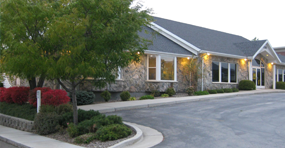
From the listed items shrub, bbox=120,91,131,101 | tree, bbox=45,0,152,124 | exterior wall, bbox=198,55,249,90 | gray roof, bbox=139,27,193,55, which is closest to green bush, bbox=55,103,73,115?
tree, bbox=45,0,152,124

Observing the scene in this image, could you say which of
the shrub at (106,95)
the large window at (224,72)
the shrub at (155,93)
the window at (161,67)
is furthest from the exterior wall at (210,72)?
the shrub at (106,95)

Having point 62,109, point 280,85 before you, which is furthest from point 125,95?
point 280,85

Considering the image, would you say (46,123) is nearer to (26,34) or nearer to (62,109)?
(62,109)

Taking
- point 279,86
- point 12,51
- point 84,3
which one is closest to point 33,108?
point 12,51

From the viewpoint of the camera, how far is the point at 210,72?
2233cm

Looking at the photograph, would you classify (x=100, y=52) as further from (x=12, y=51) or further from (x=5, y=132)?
(x=5, y=132)

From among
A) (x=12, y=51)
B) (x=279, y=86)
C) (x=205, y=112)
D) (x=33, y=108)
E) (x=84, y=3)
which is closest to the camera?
(x=84, y=3)

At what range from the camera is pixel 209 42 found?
24.8 metres

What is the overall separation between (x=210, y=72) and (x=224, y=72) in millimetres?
2219

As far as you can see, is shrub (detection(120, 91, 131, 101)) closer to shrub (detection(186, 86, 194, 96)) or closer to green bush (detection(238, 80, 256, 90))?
shrub (detection(186, 86, 194, 96))

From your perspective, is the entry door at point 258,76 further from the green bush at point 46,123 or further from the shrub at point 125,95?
the green bush at point 46,123

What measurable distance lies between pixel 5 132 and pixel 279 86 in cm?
2896

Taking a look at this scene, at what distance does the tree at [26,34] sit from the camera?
774cm

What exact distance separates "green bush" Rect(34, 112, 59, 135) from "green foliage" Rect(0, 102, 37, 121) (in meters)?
0.97
